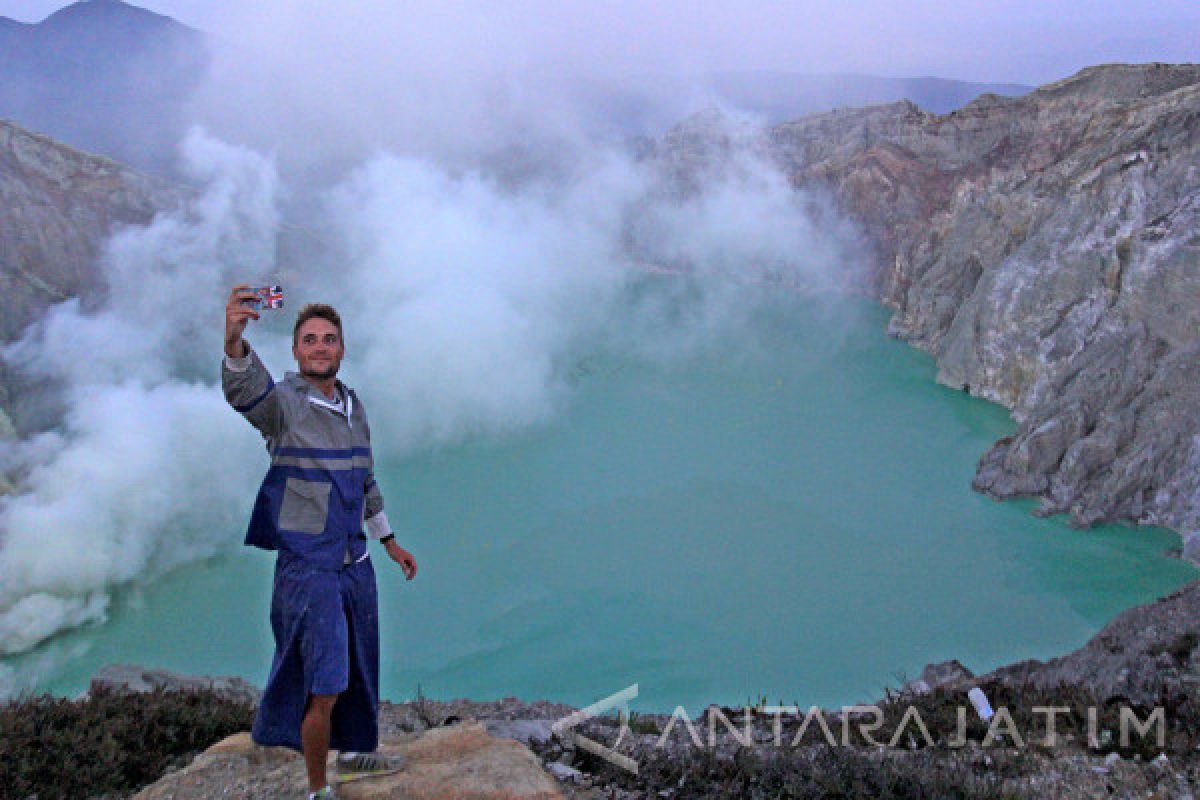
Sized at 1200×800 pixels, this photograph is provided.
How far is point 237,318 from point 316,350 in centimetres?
46

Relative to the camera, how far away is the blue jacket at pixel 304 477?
3.34m

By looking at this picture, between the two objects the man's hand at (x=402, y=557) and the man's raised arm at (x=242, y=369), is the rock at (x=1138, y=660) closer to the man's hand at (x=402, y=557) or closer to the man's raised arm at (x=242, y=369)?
the man's hand at (x=402, y=557)

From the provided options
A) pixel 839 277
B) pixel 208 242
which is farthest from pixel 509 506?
pixel 839 277

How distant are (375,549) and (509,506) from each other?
3118mm

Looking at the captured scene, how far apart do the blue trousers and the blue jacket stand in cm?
10

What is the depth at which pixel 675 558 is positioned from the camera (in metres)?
14.8

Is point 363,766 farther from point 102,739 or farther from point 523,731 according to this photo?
point 102,739

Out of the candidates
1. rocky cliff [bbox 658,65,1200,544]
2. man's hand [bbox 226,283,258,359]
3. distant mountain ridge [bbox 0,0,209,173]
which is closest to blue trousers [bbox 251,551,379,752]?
man's hand [bbox 226,283,258,359]

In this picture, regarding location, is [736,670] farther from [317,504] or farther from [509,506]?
[317,504]

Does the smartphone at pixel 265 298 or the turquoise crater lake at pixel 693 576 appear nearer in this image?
the smartphone at pixel 265 298

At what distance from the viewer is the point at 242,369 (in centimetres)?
313

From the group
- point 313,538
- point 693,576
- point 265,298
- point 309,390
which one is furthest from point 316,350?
point 693,576

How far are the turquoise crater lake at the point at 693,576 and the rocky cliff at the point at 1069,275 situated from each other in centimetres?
107

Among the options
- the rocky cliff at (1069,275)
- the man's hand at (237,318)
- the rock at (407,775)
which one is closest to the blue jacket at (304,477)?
the man's hand at (237,318)
